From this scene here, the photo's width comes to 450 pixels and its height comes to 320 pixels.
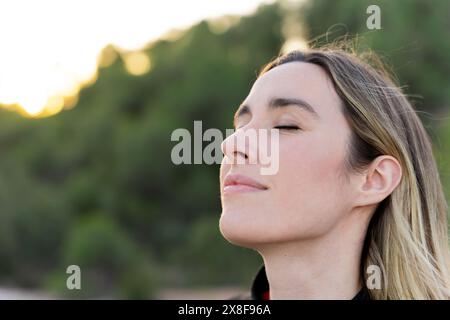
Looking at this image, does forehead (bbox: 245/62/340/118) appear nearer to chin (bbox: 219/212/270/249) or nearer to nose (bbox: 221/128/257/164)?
nose (bbox: 221/128/257/164)

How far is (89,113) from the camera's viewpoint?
15484mm

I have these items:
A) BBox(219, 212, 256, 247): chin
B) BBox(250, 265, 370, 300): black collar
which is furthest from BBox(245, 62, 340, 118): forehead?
BBox(250, 265, 370, 300): black collar

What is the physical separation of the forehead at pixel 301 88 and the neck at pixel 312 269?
0.28m

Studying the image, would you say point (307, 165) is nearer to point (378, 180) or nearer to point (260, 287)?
point (378, 180)

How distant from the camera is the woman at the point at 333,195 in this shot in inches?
58.1

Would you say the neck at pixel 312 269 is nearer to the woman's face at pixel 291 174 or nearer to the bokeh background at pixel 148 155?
the woman's face at pixel 291 174

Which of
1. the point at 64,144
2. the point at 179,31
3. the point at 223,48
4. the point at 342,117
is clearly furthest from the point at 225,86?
the point at 342,117

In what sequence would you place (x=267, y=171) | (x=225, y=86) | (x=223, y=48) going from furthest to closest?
(x=223, y=48) → (x=225, y=86) → (x=267, y=171)

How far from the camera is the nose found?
1510 mm

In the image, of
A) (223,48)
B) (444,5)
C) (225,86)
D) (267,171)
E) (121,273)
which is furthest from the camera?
(223,48)

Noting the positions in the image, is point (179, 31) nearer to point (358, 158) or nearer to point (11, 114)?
point (11, 114)

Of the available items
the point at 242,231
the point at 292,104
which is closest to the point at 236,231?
the point at 242,231

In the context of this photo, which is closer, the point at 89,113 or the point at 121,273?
the point at 121,273

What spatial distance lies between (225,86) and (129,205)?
3.14 metres
